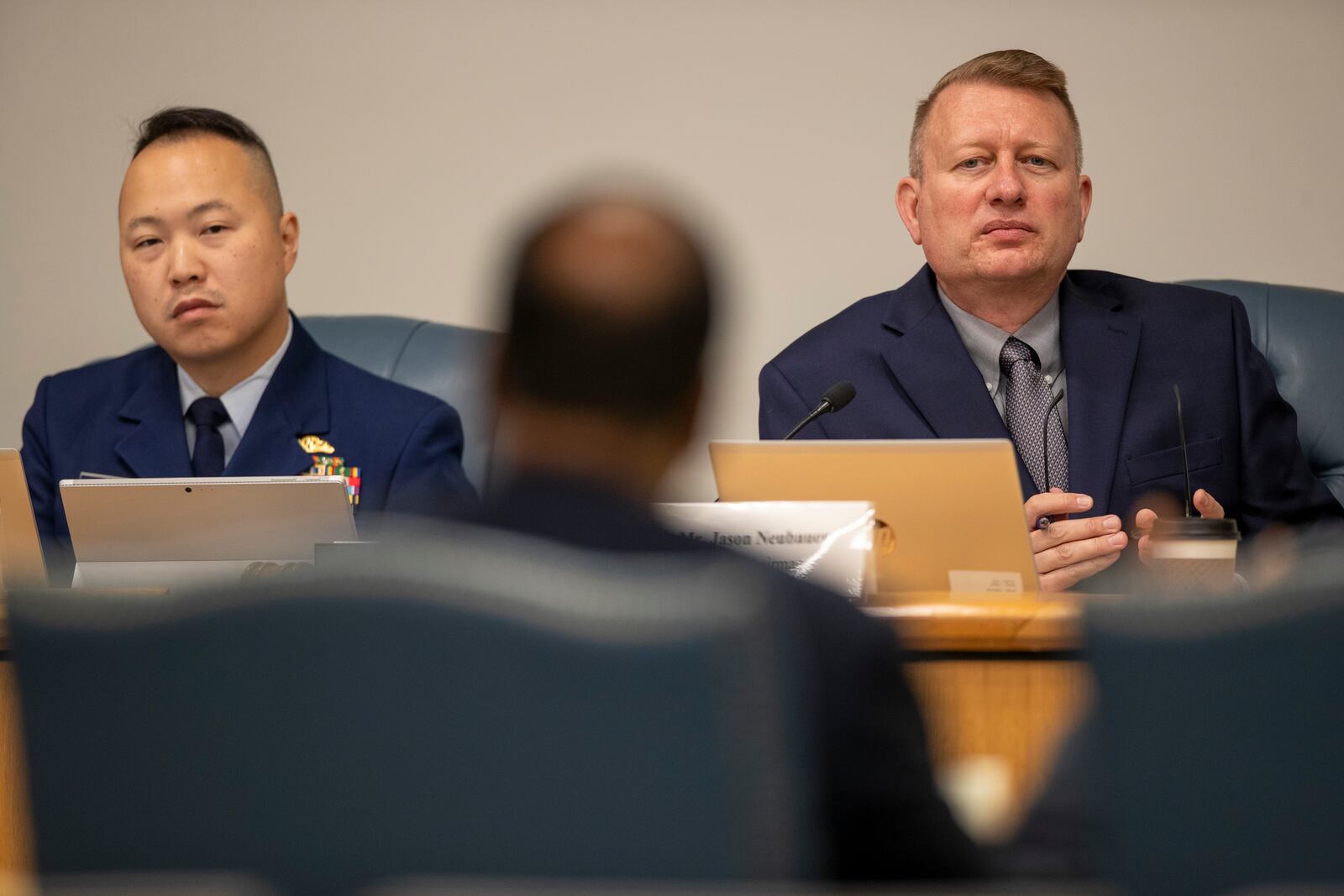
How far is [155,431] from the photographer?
94.0 inches

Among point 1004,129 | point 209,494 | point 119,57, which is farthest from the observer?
point 119,57

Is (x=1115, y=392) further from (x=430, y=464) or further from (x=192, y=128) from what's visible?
(x=192, y=128)

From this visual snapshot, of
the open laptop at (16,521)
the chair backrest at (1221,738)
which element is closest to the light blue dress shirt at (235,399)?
the open laptop at (16,521)

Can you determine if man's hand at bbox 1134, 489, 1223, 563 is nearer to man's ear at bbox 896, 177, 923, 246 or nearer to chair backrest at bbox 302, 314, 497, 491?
man's ear at bbox 896, 177, 923, 246

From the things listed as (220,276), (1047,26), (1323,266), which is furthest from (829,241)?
(220,276)

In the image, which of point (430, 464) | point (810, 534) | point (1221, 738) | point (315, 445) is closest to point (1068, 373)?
point (810, 534)

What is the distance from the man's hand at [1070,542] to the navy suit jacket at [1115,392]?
0.39m

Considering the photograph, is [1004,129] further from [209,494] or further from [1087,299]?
[209,494]

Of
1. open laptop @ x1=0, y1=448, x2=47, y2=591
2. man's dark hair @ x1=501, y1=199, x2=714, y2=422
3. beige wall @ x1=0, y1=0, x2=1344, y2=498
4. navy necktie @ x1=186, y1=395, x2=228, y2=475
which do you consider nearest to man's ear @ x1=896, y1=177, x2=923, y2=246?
beige wall @ x1=0, y1=0, x2=1344, y2=498

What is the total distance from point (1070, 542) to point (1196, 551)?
0.72 ft

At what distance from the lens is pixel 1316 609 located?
729mm

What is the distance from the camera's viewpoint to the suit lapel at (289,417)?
230cm

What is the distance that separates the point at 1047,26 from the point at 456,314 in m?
1.43

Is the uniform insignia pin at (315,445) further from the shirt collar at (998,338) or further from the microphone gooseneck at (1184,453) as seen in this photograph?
the microphone gooseneck at (1184,453)
